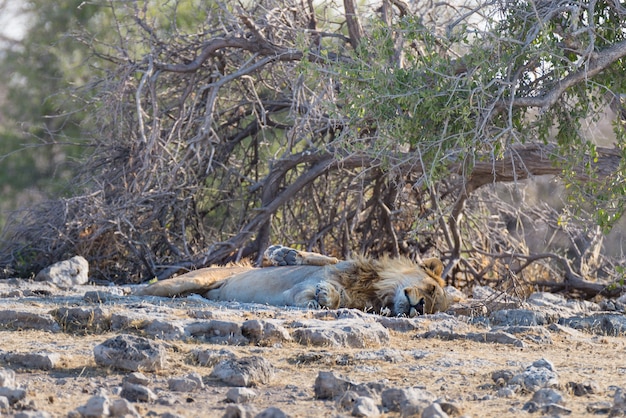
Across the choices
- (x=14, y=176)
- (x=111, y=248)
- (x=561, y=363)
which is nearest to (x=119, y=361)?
(x=561, y=363)

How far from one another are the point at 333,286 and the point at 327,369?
303 cm

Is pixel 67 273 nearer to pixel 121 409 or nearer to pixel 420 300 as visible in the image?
pixel 420 300

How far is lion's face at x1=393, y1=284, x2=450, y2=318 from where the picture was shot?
844 cm

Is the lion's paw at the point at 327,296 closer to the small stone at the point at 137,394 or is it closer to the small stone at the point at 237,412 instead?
the small stone at the point at 137,394

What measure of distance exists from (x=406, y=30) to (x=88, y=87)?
5832 mm

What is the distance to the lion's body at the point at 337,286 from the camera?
8453mm

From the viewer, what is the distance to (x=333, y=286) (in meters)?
8.48

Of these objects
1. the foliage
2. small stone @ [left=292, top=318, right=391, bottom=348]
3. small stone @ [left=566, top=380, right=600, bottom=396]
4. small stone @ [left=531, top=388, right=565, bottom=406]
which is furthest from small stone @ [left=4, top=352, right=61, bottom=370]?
the foliage

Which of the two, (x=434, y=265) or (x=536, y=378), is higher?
(x=434, y=265)

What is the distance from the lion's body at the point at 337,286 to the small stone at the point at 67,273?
190 cm

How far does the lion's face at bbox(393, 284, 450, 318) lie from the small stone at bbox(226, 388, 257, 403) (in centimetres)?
388

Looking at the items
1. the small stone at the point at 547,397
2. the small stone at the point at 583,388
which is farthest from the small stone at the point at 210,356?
the small stone at the point at 583,388

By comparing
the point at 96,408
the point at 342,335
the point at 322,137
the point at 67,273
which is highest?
the point at 322,137

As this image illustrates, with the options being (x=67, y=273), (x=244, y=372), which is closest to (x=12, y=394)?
(x=244, y=372)
